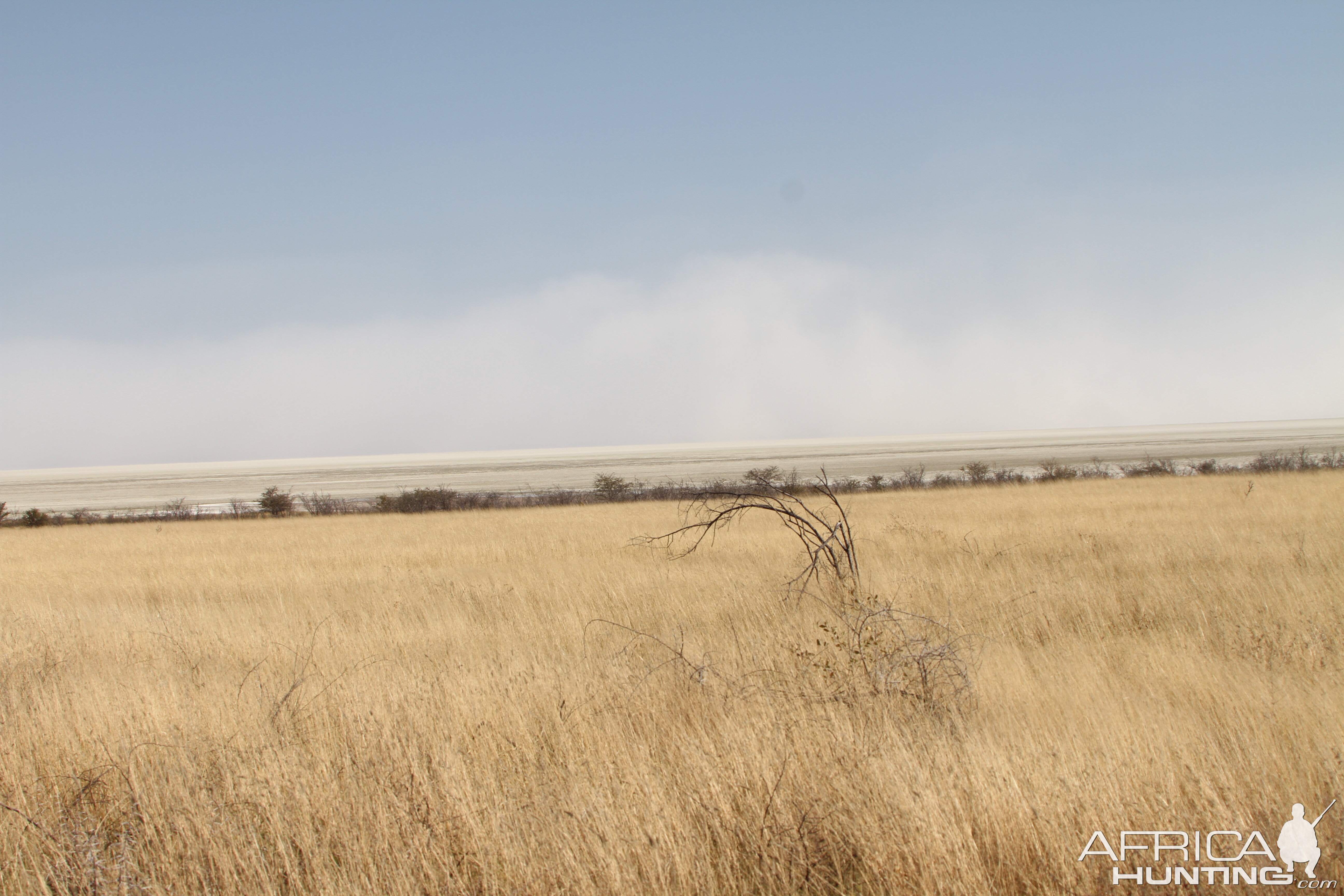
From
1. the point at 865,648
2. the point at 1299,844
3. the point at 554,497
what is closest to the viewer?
the point at 1299,844

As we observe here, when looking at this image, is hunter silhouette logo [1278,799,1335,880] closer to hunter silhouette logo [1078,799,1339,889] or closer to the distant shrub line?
hunter silhouette logo [1078,799,1339,889]

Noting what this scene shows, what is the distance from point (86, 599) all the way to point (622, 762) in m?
13.6

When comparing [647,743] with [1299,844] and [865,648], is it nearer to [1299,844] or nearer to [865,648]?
[865,648]

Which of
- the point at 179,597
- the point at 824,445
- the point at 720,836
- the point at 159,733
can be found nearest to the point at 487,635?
the point at 159,733

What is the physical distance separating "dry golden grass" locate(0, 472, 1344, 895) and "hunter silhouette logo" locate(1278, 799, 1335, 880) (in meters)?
0.09

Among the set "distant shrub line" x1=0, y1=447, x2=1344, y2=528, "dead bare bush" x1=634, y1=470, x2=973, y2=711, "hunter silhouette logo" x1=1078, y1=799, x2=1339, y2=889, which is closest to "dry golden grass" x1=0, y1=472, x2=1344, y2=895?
"hunter silhouette logo" x1=1078, y1=799, x2=1339, y2=889

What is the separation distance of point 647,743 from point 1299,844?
3188 mm

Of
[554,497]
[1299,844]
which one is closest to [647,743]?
[1299,844]

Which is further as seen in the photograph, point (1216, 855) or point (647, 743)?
point (647, 743)

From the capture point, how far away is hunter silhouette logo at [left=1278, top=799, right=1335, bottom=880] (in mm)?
2924

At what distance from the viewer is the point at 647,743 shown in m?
4.50

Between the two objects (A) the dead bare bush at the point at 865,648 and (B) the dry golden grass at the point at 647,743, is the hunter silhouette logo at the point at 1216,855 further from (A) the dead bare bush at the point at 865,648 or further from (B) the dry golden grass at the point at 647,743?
(A) the dead bare bush at the point at 865,648

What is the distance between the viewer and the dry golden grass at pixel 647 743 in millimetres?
3262

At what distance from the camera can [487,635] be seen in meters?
8.66
